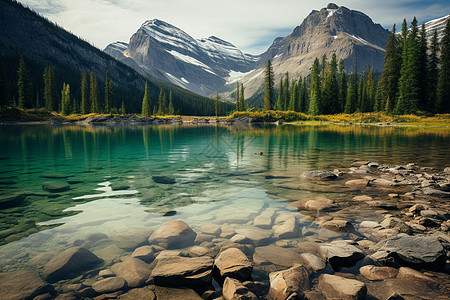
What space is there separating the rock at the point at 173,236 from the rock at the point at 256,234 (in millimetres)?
1406

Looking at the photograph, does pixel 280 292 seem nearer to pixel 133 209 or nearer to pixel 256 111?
pixel 133 209

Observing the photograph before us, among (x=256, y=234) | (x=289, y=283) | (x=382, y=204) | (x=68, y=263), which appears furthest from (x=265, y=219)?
(x=68, y=263)

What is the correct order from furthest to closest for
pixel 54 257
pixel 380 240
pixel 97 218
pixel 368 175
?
1. pixel 368 175
2. pixel 97 218
3. pixel 380 240
4. pixel 54 257

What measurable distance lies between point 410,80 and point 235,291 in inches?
2819

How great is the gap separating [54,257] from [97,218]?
262 cm

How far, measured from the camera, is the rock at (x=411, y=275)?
15.3 ft

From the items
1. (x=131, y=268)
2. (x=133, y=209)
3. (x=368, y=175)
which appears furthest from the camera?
(x=368, y=175)

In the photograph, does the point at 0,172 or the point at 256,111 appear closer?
the point at 0,172

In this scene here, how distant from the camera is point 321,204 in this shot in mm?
8867

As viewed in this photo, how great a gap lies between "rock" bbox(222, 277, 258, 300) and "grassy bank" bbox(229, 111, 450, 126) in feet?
216

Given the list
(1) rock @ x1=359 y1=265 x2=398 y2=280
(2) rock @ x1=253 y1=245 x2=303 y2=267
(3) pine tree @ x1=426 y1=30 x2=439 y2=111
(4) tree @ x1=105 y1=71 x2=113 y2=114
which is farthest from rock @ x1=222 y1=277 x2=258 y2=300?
(4) tree @ x1=105 y1=71 x2=113 y2=114

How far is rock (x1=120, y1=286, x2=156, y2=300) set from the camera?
442 centimetres

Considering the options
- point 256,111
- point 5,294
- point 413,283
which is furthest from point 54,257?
point 256,111

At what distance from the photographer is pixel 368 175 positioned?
13398 millimetres
